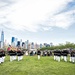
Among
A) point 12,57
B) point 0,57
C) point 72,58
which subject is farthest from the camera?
point 12,57

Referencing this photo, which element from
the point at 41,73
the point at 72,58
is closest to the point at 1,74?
the point at 41,73

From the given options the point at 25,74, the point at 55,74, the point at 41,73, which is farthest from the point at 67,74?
the point at 25,74

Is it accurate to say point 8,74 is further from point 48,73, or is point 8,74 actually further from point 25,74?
point 48,73

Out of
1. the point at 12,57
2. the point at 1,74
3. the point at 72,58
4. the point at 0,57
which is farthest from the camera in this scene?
the point at 12,57

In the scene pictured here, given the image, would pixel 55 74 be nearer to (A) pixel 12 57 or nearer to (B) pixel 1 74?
(B) pixel 1 74

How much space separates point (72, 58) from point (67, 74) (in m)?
14.4

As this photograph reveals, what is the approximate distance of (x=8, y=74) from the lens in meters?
18.7

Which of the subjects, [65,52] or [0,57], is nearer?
[0,57]

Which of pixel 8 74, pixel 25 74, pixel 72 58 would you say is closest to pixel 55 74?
pixel 25 74

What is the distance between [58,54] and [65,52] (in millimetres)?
1266

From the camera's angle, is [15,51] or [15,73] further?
[15,51]

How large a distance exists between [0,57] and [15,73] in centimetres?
1074

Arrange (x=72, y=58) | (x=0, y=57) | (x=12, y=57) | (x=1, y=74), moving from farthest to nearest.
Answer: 1. (x=12, y=57)
2. (x=72, y=58)
3. (x=0, y=57)
4. (x=1, y=74)

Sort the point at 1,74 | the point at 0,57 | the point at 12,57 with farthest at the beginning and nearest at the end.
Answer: the point at 12,57 → the point at 0,57 → the point at 1,74
